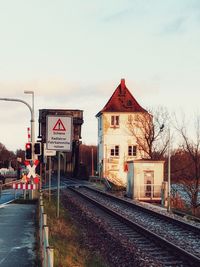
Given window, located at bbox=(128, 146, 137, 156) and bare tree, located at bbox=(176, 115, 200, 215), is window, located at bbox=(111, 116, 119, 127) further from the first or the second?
bare tree, located at bbox=(176, 115, 200, 215)

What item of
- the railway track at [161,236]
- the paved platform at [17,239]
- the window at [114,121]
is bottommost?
the railway track at [161,236]

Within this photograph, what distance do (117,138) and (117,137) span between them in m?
0.16

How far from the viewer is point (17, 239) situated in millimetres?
13609

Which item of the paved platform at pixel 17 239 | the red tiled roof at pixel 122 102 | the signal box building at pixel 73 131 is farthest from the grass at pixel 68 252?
the signal box building at pixel 73 131

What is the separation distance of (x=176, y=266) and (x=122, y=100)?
70.3 m

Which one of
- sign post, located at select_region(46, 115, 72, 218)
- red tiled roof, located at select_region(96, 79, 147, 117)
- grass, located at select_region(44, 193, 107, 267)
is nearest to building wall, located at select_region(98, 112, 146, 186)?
red tiled roof, located at select_region(96, 79, 147, 117)

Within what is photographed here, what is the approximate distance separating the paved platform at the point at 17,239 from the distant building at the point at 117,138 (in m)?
51.9

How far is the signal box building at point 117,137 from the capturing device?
244 ft

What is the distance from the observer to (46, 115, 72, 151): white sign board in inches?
617

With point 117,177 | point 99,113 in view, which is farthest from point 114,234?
point 99,113

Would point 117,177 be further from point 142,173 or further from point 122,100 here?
point 142,173

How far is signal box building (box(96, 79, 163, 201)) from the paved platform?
51.2 meters

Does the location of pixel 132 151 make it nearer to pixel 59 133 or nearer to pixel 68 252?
pixel 59 133

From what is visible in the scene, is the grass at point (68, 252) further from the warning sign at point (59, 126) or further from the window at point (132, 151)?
the window at point (132, 151)
